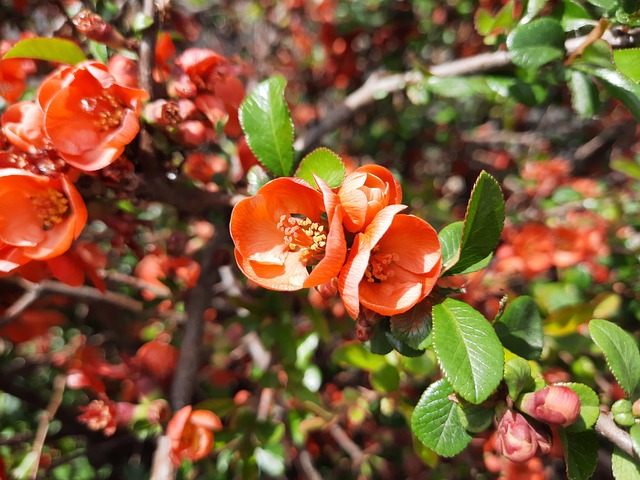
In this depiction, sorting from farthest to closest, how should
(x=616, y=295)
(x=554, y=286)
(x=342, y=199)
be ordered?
(x=554, y=286)
(x=616, y=295)
(x=342, y=199)

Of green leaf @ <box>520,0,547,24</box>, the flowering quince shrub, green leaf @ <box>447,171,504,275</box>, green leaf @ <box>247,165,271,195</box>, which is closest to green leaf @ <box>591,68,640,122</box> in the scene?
the flowering quince shrub

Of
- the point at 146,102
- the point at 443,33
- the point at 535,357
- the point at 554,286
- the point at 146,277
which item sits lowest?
the point at 554,286

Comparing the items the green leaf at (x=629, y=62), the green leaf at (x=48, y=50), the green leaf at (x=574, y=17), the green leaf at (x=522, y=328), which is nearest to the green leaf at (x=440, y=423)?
the green leaf at (x=522, y=328)

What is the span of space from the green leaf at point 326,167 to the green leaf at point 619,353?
39cm

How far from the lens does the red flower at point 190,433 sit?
34.4 inches

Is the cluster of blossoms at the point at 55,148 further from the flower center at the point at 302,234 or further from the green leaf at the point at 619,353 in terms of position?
the green leaf at the point at 619,353

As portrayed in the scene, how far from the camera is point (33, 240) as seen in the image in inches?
29.3

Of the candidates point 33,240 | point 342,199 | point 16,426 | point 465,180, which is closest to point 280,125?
point 342,199

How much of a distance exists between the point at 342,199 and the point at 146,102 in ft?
1.39

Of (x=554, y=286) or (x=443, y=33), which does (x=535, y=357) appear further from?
(x=443, y=33)

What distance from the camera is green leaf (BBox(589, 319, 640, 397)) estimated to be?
0.60 m

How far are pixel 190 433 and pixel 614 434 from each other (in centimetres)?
71

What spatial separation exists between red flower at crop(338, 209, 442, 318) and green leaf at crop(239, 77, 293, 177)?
0.20m

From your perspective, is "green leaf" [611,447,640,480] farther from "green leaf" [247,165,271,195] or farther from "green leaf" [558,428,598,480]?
"green leaf" [247,165,271,195]
